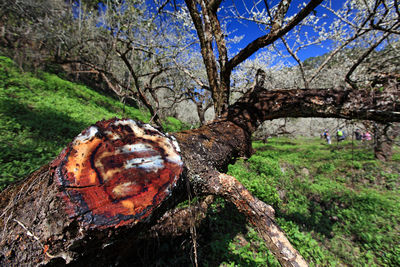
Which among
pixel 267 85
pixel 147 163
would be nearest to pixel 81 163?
pixel 147 163

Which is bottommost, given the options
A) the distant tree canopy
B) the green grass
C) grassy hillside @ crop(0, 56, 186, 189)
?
the green grass

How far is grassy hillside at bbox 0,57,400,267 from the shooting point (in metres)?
2.26

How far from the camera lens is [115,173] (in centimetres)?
77

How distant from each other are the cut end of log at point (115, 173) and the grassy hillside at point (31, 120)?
112cm

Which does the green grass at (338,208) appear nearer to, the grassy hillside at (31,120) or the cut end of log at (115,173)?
the cut end of log at (115,173)

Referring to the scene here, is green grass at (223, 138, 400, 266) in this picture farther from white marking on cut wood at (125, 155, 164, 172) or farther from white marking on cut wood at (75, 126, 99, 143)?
white marking on cut wood at (75, 126, 99, 143)

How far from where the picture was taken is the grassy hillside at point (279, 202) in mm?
2262

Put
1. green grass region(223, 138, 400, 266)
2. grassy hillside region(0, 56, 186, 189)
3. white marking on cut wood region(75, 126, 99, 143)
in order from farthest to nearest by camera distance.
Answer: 1. grassy hillside region(0, 56, 186, 189)
2. green grass region(223, 138, 400, 266)
3. white marking on cut wood region(75, 126, 99, 143)

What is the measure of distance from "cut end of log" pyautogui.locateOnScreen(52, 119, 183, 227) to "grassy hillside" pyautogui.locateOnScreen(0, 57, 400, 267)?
0.46 m

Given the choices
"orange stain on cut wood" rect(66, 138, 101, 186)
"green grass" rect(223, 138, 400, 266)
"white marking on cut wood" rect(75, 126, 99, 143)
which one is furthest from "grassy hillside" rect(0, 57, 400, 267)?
"white marking on cut wood" rect(75, 126, 99, 143)

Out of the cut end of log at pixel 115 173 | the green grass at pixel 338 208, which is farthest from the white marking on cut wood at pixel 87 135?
the green grass at pixel 338 208

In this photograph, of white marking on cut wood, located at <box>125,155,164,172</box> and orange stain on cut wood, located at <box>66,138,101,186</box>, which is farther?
white marking on cut wood, located at <box>125,155,164,172</box>

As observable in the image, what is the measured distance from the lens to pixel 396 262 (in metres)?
2.64

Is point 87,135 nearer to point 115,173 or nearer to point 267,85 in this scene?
point 115,173
